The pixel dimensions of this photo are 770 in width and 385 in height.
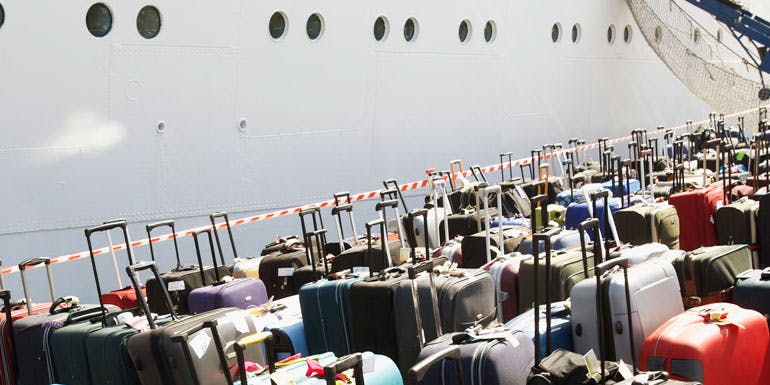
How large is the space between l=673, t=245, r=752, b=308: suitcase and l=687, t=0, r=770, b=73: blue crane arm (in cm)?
1608

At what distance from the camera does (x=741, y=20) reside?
20.6 metres

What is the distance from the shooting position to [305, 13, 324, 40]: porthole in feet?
42.3

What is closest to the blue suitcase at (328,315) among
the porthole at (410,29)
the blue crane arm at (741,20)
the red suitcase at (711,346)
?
the red suitcase at (711,346)

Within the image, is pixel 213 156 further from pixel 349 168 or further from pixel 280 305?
pixel 280 305

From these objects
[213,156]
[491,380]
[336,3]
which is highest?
[336,3]

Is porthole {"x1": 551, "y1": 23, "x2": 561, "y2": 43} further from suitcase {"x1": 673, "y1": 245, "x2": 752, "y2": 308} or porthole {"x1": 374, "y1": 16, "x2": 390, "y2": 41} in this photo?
suitcase {"x1": 673, "y1": 245, "x2": 752, "y2": 308}

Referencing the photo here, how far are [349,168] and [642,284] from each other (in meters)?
8.89

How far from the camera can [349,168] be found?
44.3ft

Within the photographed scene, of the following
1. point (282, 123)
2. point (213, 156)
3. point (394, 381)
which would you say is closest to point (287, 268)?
point (394, 381)

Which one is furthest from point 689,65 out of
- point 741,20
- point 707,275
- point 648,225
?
point 707,275

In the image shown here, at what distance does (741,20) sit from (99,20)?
15.0 meters

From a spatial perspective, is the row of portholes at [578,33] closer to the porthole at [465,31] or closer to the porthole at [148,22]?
the porthole at [465,31]

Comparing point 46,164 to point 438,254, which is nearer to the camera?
point 438,254

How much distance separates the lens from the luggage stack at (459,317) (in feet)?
13.9
